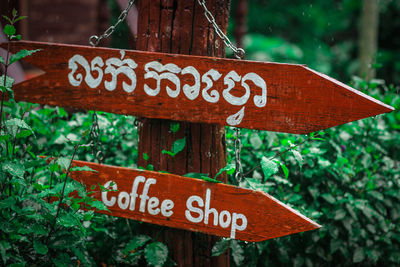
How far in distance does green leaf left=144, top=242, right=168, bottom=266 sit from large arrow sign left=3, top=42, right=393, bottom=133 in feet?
2.01

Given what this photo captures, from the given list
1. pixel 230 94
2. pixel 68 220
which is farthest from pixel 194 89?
pixel 68 220

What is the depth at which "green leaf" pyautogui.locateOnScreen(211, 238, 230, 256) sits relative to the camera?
5.34 feet

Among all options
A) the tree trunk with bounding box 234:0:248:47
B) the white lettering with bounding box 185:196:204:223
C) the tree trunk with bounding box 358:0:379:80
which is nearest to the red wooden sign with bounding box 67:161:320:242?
the white lettering with bounding box 185:196:204:223

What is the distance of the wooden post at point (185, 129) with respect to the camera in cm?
162

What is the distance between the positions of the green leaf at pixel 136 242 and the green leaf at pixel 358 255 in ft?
3.54

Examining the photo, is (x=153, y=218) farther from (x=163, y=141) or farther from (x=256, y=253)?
(x=256, y=253)

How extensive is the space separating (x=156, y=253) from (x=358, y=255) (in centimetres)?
106

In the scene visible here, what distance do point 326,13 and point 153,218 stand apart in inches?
484

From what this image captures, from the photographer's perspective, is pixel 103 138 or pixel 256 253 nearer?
pixel 256 253

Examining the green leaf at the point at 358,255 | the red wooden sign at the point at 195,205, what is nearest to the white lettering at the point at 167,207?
the red wooden sign at the point at 195,205

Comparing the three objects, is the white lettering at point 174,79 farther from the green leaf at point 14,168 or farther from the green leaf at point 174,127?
the green leaf at point 14,168

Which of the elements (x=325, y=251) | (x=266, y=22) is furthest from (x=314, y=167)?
(x=266, y=22)

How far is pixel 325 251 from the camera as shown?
80.8 inches

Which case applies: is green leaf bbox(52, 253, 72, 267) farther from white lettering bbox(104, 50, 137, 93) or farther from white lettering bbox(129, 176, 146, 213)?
white lettering bbox(104, 50, 137, 93)
